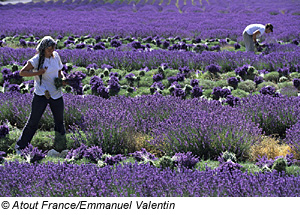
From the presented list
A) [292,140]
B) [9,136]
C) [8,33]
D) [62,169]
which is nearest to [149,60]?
[9,136]

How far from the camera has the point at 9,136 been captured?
16.5 feet

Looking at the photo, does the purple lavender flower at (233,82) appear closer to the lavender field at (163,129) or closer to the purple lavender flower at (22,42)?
the lavender field at (163,129)

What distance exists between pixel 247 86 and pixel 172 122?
292 centimetres

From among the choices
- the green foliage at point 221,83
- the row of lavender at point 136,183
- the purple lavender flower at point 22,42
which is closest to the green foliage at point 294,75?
the green foliage at point 221,83

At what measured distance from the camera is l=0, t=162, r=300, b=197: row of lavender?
9.82ft

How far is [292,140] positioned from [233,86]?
3.02 meters

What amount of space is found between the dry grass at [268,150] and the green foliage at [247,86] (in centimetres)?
256

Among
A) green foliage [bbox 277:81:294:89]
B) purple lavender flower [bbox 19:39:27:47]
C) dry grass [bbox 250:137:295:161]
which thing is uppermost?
purple lavender flower [bbox 19:39:27:47]

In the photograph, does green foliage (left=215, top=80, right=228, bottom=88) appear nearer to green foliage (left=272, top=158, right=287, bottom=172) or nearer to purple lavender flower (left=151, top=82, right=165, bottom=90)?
purple lavender flower (left=151, top=82, right=165, bottom=90)

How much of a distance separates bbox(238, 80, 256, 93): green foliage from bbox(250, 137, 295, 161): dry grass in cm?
256

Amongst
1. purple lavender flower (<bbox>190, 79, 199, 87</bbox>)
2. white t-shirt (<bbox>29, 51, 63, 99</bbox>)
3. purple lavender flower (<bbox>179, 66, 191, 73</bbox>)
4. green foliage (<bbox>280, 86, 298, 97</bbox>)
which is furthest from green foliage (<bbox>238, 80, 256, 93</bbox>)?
white t-shirt (<bbox>29, 51, 63, 99</bbox>)

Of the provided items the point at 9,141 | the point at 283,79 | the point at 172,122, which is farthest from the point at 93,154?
the point at 283,79

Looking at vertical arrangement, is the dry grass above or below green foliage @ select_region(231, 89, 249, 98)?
below

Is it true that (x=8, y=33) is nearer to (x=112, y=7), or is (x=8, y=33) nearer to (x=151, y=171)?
(x=151, y=171)
